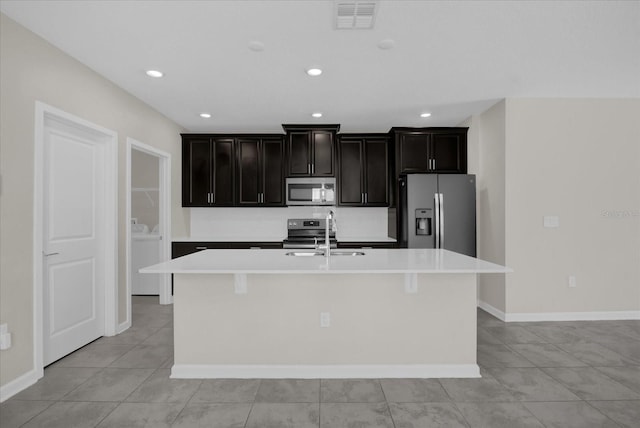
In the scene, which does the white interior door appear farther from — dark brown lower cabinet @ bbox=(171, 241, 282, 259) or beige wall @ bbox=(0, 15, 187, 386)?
dark brown lower cabinet @ bbox=(171, 241, 282, 259)

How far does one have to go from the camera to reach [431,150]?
5.01 meters

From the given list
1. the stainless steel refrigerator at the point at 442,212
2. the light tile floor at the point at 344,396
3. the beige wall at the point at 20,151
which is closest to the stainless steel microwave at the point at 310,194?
the stainless steel refrigerator at the point at 442,212

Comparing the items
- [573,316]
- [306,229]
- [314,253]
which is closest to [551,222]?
[573,316]

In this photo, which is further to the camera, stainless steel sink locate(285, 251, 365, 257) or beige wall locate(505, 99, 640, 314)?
beige wall locate(505, 99, 640, 314)

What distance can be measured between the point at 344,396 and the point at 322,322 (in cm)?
52

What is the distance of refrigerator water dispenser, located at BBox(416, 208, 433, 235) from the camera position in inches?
176

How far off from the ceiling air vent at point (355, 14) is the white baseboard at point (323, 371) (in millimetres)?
2376

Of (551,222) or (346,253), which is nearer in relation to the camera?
(346,253)

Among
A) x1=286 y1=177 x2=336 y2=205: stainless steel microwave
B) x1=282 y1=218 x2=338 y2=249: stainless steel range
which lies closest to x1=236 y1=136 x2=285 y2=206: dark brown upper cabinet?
x1=286 y1=177 x2=336 y2=205: stainless steel microwave

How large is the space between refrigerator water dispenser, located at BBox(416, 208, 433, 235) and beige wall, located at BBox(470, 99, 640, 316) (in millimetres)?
835

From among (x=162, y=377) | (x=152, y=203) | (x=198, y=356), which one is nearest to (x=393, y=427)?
(x=198, y=356)

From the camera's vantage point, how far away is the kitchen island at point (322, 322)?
2662 millimetres

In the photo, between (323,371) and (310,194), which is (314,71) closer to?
(310,194)

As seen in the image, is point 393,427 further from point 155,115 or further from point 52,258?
point 155,115
